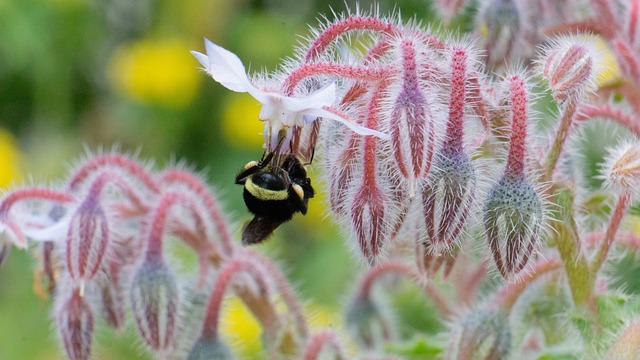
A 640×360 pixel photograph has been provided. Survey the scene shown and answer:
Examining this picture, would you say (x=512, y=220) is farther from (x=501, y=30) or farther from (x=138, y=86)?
(x=138, y=86)

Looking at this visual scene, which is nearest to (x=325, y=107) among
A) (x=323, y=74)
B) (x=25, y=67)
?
(x=323, y=74)

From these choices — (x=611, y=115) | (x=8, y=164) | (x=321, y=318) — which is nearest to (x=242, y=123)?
(x=8, y=164)

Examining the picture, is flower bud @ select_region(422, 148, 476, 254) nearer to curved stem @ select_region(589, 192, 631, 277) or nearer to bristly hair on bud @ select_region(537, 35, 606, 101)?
bristly hair on bud @ select_region(537, 35, 606, 101)

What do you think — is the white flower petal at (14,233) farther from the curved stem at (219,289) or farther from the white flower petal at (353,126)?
the white flower petal at (353,126)

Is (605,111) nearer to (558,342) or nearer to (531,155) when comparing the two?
(531,155)

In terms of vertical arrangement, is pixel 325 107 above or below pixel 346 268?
below

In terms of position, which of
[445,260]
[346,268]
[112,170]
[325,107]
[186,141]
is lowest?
[445,260]
